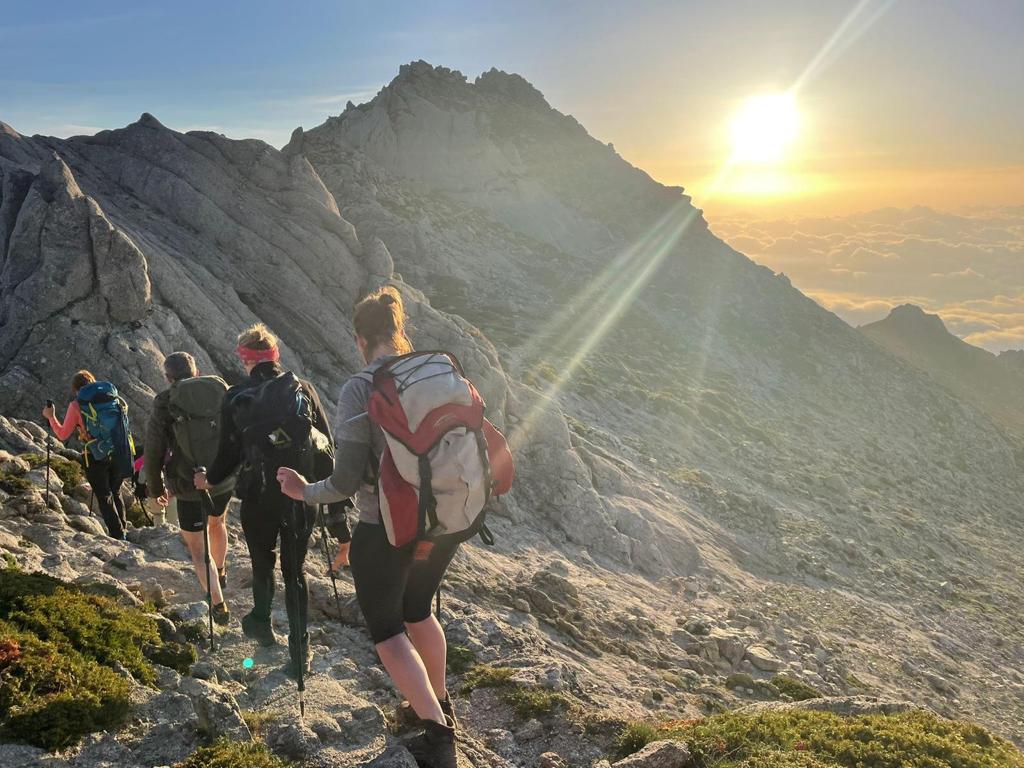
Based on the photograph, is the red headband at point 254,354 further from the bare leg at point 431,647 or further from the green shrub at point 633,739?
the green shrub at point 633,739

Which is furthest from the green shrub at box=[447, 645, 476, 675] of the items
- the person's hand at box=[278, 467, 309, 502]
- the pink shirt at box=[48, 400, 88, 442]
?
the pink shirt at box=[48, 400, 88, 442]

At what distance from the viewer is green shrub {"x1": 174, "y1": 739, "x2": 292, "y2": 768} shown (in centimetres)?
556

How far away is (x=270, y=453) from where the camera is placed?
282 inches

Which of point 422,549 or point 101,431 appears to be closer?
point 422,549

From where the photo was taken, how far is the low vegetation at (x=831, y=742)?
670 centimetres

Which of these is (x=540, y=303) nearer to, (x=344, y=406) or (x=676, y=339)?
(x=676, y=339)

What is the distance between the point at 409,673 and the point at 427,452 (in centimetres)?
180

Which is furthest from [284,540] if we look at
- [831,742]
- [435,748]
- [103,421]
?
[831,742]

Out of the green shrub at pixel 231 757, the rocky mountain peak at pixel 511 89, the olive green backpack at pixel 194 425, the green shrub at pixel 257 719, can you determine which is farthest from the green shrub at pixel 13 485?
the rocky mountain peak at pixel 511 89

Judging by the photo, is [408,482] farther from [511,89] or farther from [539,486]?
[511,89]

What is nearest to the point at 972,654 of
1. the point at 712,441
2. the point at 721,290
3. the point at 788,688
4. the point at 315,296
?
the point at 788,688

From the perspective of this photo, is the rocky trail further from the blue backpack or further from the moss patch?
the blue backpack

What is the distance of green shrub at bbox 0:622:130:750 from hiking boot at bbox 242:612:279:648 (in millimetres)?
2220

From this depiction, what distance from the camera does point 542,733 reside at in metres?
8.23
